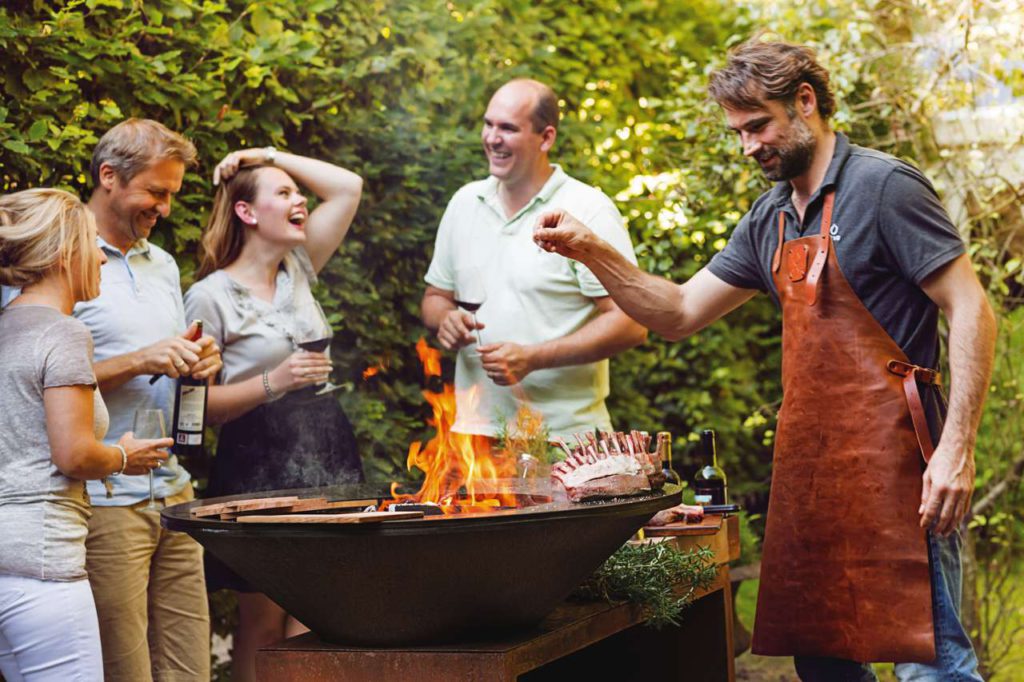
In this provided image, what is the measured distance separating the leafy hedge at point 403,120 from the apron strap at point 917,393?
7.36 feet

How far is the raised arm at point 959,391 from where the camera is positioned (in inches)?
103

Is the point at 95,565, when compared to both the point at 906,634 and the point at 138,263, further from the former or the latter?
the point at 906,634

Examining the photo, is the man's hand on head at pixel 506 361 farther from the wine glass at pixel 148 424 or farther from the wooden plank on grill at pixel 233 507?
the wooden plank on grill at pixel 233 507

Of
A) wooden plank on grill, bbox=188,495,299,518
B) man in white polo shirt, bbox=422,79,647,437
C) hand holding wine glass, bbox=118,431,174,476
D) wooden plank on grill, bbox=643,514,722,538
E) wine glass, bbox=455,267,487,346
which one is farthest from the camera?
man in white polo shirt, bbox=422,79,647,437

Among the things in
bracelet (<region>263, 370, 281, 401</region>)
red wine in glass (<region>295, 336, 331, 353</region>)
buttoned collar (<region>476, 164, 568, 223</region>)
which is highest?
buttoned collar (<region>476, 164, 568, 223</region>)

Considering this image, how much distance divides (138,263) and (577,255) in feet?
4.16

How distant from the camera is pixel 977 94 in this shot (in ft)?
18.2

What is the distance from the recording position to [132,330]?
324 cm

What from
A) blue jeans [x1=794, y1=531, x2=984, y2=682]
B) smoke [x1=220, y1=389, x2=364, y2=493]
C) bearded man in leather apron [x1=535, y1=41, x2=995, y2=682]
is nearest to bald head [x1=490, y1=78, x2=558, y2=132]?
bearded man in leather apron [x1=535, y1=41, x2=995, y2=682]

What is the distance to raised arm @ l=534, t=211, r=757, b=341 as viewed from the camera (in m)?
3.26

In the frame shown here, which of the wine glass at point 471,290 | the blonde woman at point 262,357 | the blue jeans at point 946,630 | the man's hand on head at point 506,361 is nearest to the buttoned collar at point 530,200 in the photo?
the wine glass at point 471,290

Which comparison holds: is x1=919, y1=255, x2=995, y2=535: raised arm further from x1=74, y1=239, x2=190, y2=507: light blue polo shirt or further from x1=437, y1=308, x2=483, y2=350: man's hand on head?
x1=74, y1=239, x2=190, y2=507: light blue polo shirt

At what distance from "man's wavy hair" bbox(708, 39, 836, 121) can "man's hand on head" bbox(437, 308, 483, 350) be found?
45.5 inches

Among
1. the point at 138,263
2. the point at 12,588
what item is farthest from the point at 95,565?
the point at 138,263
